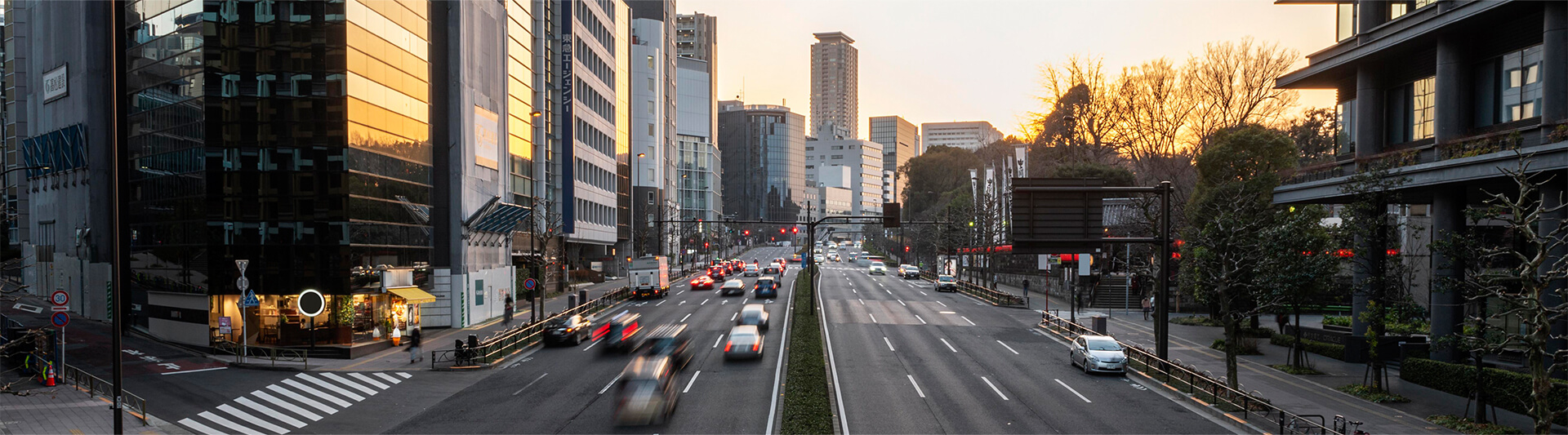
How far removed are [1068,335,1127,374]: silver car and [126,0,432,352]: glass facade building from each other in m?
29.9

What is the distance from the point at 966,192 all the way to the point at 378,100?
276ft

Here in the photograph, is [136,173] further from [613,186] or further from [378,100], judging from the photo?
[613,186]

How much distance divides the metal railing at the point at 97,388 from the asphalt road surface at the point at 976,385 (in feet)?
64.4

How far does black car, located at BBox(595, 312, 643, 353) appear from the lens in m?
34.5

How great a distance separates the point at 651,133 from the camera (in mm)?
108500

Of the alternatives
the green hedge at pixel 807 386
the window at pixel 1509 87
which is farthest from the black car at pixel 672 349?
the window at pixel 1509 87

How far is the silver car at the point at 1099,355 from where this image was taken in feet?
93.4

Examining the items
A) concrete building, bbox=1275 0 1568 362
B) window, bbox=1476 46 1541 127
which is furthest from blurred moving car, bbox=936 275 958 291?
window, bbox=1476 46 1541 127

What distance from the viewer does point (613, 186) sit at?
8388 centimetres

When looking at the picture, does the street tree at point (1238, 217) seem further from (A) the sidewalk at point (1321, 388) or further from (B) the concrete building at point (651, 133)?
(B) the concrete building at point (651, 133)

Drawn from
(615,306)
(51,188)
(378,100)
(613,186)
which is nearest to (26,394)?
(378,100)

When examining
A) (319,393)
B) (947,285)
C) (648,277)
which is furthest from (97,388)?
(947,285)

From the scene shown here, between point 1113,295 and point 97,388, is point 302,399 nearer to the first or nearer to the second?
point 97,388

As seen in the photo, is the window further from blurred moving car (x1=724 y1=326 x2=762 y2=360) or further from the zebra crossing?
the zebra crossing
